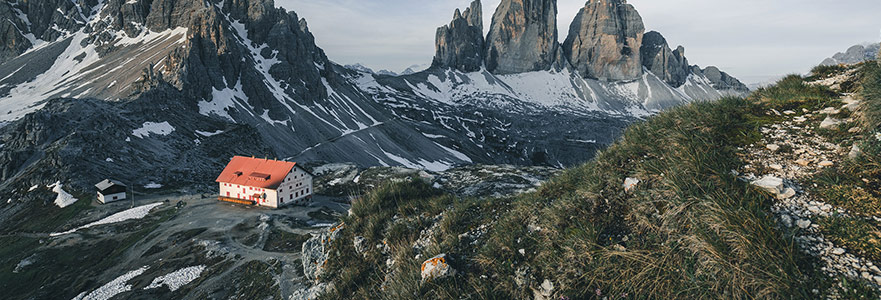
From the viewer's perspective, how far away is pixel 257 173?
46.0 m

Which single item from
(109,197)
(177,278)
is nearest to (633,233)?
(177,278)

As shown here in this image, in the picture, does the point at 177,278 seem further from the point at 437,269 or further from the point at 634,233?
the point at 634,233

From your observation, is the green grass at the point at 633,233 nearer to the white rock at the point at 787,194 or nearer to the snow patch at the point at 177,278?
the white rock at the point at 787,194

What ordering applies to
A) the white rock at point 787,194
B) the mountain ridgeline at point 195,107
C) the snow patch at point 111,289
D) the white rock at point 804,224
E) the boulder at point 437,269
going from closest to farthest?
the white rock at point 804,224 < the white rock at point 787,194 < the boulder at point 437,269 < the snow patch at point 111,289 < the mountain ridgeline at point 195,107

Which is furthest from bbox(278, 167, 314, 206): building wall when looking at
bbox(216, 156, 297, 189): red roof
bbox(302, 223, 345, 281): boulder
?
bbox(302, 223, 345, 281): boulder

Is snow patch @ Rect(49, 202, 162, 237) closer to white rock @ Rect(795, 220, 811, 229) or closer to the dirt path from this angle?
the dirt path

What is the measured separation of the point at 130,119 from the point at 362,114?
80478 millimetres

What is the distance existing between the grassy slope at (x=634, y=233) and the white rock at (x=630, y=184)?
15 centimetres

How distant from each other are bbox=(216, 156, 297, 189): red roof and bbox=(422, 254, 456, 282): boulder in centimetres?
4098

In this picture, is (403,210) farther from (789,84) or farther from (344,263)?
(789,84)

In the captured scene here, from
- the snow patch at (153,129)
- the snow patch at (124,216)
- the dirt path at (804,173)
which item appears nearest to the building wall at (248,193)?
the snow patch at (124,216)

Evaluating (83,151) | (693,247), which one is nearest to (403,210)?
(693,247)

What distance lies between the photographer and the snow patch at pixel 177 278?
72.6ft

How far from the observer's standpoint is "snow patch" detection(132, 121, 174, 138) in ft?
236
